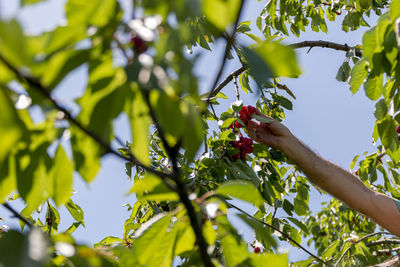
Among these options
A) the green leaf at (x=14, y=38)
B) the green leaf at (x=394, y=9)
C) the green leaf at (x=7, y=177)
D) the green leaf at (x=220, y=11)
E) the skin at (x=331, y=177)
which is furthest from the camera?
the skin at (x=331, y=177)

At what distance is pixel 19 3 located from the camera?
495 mm

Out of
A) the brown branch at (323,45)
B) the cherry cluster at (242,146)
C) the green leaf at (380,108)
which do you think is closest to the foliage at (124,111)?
the green leaf at (380,108)

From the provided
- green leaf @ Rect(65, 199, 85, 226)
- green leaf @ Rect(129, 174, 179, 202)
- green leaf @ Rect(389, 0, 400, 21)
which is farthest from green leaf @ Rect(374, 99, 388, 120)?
green leaf @ Rect(65, 199, 85, 226)

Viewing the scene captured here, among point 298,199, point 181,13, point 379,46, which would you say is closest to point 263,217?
point 298,199

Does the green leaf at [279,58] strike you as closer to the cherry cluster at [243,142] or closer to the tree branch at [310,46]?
the cherry cluster at [243,142]

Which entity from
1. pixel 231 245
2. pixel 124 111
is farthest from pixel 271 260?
pixel 124 111

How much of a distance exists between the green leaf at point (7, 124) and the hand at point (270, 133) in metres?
1.77

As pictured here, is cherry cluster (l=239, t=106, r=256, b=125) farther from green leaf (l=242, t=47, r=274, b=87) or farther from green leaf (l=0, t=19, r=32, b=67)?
green leaf (l=0, t=19, r=32, b=67)

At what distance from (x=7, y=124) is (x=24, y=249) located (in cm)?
13

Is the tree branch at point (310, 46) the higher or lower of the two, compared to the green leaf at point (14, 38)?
higher

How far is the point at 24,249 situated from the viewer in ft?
1.58

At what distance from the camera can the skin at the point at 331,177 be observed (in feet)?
7.13

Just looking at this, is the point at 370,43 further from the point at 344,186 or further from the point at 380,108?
the point at 344,186

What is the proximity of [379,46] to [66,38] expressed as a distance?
737mm
